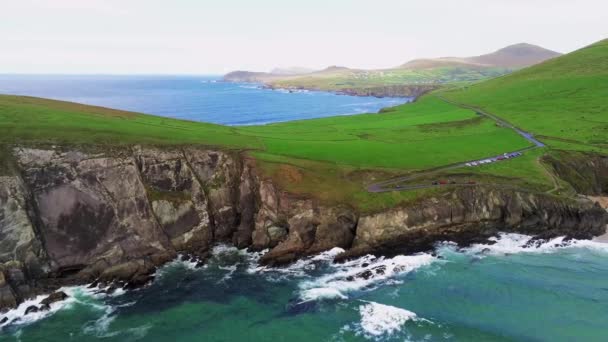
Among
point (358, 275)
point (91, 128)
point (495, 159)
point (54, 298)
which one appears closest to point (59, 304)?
point (54, 298)

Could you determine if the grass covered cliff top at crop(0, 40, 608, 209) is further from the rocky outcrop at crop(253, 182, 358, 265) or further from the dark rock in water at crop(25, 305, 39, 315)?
the dark rock in water at crop(25, 305, 39, 315)

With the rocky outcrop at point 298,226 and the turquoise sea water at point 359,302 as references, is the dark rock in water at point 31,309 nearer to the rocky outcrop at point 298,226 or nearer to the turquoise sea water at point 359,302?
the turquoise sea water at point 359,302

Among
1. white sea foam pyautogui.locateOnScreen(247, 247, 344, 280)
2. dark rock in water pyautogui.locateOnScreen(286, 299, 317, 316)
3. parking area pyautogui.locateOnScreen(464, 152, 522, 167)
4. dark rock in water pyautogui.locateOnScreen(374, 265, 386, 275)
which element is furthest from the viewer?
parking area pyautogui.locateOnScreen(464, 152, 522, 167)

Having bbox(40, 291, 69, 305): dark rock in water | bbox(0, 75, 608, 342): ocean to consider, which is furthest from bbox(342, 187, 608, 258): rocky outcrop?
bbox(40, 291, 69, 305): dark rock in water

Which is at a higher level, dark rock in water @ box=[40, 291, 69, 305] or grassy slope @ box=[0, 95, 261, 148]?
grassy slope @ box=[0, 95, 261, 148]

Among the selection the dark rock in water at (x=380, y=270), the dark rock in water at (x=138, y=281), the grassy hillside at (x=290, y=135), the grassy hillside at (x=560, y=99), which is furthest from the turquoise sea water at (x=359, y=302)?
the grassy hillside at (x=560, y=99)

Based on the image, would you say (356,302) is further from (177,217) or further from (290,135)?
(290,135)

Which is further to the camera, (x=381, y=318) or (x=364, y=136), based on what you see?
(x=364, y=136)
